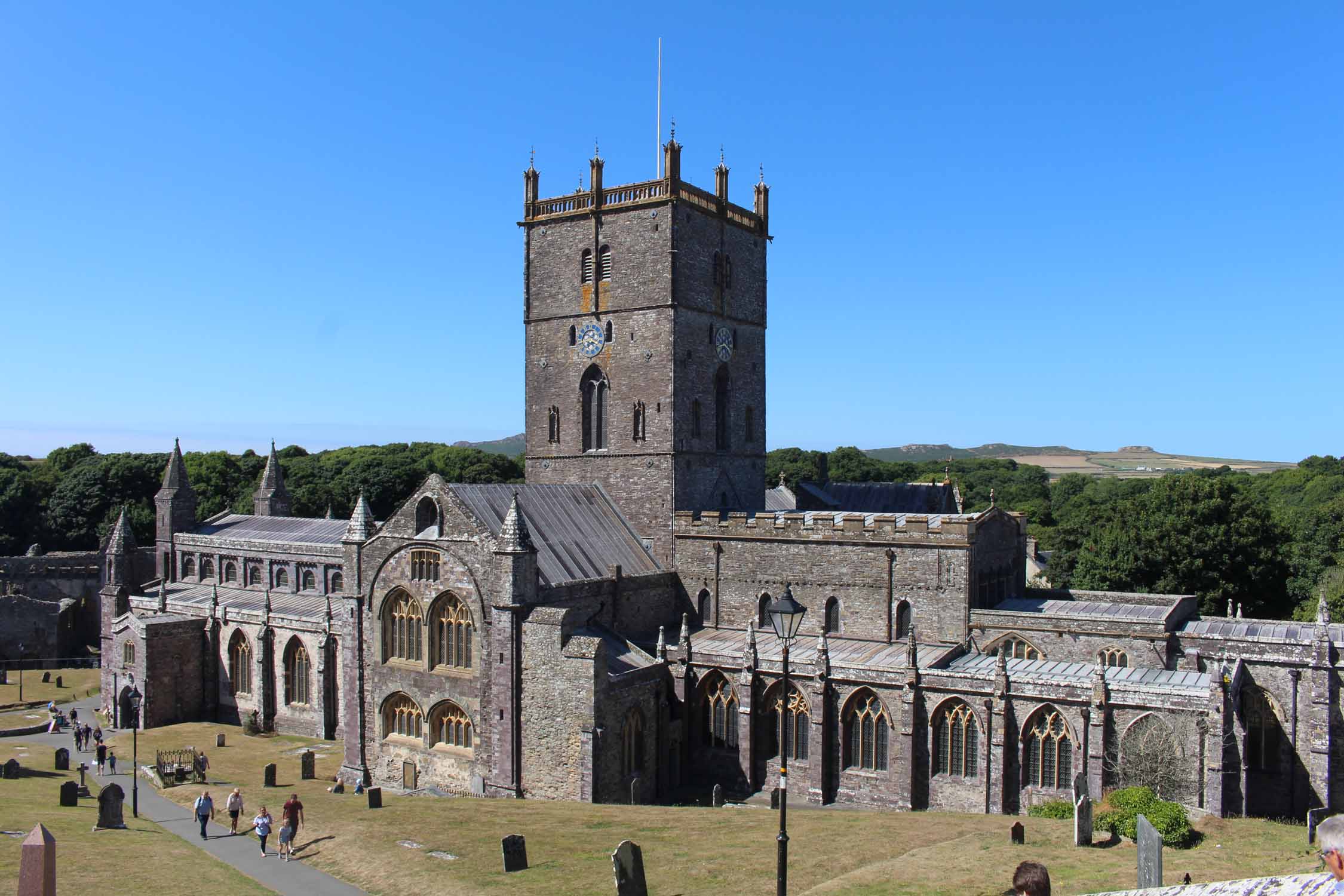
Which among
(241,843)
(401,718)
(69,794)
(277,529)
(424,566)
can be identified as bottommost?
(241,843)

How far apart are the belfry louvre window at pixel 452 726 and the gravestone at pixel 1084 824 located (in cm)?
2049

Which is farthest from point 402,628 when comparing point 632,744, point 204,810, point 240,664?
point 240,664

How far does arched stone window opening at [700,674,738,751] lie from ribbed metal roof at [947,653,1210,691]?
8.15 meters

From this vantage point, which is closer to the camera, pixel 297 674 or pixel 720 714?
pixel 720 714

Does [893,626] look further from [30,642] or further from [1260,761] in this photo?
[30,642]

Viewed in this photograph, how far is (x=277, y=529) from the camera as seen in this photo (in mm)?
63344

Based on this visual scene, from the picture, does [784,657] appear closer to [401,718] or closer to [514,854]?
[514,854]

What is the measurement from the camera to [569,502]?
137ft

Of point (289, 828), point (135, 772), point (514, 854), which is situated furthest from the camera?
point (135, 772)

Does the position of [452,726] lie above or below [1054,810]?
above

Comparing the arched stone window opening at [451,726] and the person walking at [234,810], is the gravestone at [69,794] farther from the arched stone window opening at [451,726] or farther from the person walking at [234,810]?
the arched stone window opening at [451,726]

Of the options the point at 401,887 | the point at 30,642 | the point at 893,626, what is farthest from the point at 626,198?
the point at 30,642

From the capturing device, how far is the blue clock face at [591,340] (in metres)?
44.6

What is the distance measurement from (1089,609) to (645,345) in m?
21.2
